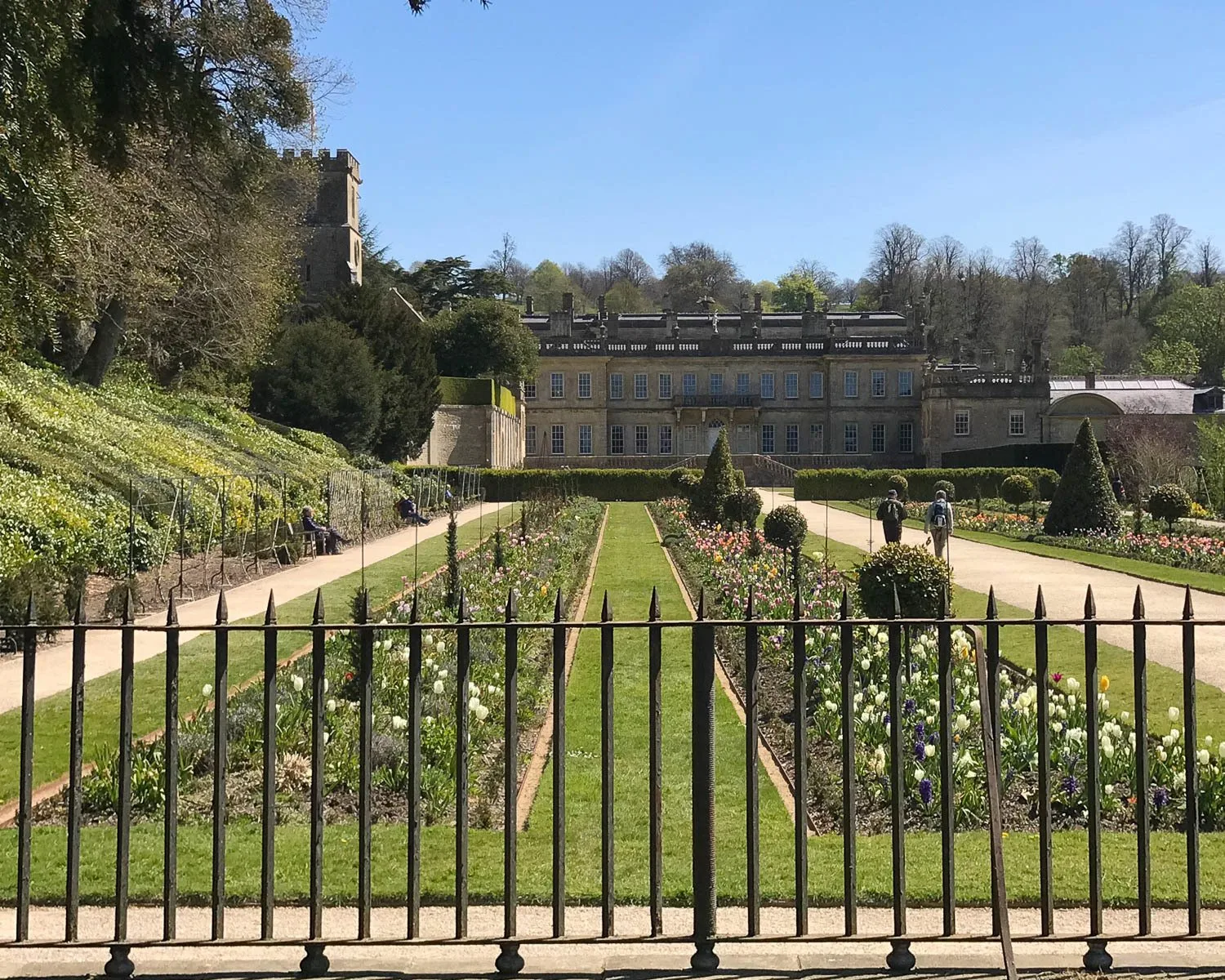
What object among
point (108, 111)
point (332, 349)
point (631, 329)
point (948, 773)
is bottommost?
point (948, 773)

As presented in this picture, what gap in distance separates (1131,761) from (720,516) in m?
16.9

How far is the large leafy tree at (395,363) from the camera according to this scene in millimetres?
35062

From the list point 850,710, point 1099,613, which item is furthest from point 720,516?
point 850,710

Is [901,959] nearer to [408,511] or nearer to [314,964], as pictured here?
[314,964]

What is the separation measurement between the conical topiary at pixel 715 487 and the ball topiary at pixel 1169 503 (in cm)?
786

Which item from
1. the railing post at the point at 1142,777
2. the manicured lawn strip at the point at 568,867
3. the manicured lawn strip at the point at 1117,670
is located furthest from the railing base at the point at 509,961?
the manicured lawn strip at the point at 1117,670

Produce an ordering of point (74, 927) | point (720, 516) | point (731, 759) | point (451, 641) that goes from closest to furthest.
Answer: point (74, 927)
point (731, 759)
point (451, 641)
point (720, 516)

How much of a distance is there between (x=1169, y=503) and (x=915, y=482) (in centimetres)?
1630

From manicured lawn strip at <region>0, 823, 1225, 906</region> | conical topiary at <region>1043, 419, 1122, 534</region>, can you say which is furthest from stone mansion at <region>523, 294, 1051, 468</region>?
manicured lawn strip at <region>0, 823, 1225, 906</region>

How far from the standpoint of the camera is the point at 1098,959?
3465mm

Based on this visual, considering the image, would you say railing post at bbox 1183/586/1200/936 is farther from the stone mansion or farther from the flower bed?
the stone mansion

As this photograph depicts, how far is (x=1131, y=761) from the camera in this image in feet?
18.5

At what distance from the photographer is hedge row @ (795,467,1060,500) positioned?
38.6 meters

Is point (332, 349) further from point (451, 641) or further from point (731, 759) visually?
point (731, 759)
